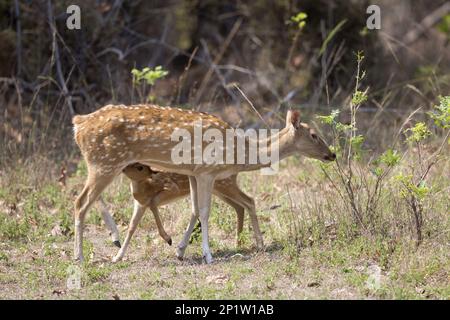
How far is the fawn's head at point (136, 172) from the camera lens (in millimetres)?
9258

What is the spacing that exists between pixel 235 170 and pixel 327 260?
1557mm

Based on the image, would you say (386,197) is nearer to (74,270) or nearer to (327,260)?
(327,260)

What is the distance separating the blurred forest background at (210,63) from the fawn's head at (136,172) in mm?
2158

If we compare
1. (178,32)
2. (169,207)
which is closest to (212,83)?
(178,32)

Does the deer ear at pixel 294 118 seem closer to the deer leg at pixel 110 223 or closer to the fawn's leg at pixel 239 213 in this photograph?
the fawn's leg at pixel 239 213

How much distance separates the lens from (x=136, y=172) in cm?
927

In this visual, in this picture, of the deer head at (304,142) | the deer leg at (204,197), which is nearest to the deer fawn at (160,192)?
the deer leg at (204,197)

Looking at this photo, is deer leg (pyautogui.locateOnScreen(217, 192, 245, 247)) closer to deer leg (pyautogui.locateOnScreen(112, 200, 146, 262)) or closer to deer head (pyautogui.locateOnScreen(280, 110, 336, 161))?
deer head (pyautogui.locateOnScreen(280, 110, 336, 161))

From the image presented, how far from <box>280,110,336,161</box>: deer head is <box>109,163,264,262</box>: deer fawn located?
0.75 meters

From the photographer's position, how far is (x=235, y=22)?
64.1 feet

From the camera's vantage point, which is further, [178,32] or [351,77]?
[178,32]

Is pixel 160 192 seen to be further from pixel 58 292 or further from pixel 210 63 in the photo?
pixel 210 63

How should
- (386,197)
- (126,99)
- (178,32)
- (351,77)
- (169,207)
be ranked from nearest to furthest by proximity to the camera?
(386,197), (169,207), (126,99), (351,77), (178,32)

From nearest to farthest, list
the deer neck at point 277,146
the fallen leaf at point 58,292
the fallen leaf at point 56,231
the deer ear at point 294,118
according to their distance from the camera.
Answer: the fallen leaf at point 58,292
the deer ear at point 294,118
the deer neck at point 277,146
the fallen leaf at point 56,231
